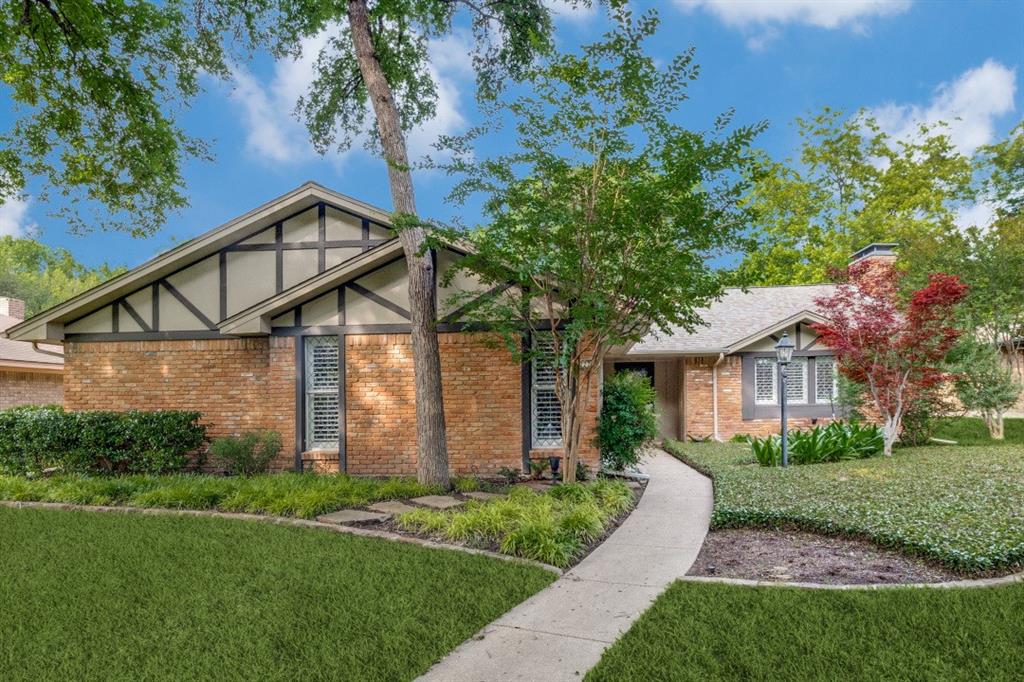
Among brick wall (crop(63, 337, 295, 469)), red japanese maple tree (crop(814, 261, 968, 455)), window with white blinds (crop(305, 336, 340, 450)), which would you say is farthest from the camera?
red japanese maple tree (crop(814, 261, 968, 455))

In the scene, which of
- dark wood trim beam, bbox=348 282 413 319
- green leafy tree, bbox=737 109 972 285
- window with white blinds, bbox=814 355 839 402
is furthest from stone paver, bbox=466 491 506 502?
green leafy tree, bbox=737 109 972 285

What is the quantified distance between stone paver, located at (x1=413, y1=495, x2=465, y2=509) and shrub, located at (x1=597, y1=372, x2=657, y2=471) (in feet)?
9.39

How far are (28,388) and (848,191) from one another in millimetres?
35389

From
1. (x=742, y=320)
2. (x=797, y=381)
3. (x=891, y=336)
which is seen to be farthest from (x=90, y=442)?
(x=742, y=320)

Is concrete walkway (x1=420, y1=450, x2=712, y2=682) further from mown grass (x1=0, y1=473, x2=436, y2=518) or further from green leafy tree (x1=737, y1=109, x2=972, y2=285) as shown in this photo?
green leafy tree (x1=737, y1=109, x2=972, y2=285)

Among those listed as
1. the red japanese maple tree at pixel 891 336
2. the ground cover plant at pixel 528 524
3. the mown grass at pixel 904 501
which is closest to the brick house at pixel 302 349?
the ground cover plant at pixel 528 524

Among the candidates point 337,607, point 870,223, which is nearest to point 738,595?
point 337,607

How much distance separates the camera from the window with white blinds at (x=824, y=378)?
15336 millimetres

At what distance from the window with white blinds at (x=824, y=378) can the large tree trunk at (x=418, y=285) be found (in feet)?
36.7

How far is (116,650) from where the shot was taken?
3602 mm

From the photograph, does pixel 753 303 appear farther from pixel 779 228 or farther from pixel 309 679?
pixel 309 679

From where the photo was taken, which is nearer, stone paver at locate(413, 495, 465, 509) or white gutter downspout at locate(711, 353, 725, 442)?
stone paver at locate(413, 495, 465, 509)

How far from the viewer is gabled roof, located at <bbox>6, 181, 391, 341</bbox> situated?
10.4m

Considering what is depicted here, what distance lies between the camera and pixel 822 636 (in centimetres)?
368
